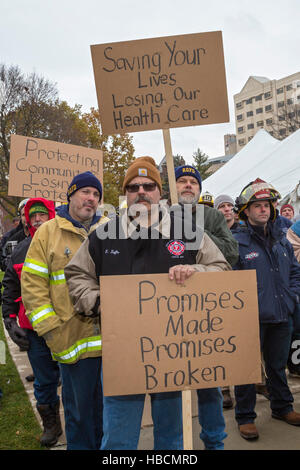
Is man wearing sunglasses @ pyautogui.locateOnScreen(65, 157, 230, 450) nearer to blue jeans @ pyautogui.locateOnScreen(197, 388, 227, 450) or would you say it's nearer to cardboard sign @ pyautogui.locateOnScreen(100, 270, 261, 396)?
cardboard sign @ pyautogui.locateOnScreen(100, 270, 261, 396)

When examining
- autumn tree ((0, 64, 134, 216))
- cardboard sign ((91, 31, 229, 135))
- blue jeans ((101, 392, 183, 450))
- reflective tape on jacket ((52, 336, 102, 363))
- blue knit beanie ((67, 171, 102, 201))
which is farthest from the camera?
autumn tree ((0, 64, 134, 216))

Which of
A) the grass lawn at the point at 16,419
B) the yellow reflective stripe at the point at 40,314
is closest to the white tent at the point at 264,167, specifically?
the grass lawn at the point at 16,419

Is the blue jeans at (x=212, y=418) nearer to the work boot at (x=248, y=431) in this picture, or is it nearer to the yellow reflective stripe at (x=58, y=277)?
the work boot at (x=248, y=431)

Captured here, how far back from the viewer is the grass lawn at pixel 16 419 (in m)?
3.19

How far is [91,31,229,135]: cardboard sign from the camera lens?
2.95m

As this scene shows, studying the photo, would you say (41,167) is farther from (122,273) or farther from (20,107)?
(20,107)

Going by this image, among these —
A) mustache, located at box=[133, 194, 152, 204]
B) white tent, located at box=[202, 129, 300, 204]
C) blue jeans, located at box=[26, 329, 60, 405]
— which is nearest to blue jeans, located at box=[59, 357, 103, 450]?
blue jeans, located at box=[26, 329, 60, 405]

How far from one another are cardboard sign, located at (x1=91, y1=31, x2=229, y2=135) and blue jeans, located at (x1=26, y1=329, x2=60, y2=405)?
6.20ft

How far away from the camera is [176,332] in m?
1.99

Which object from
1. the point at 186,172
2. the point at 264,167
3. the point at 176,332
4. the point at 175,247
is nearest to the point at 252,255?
the point at 186,172

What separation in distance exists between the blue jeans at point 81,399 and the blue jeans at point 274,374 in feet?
4.15

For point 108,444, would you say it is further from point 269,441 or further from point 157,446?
point 269,441

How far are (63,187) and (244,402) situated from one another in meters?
2.93

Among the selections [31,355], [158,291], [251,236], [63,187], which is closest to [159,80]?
[251,236]
